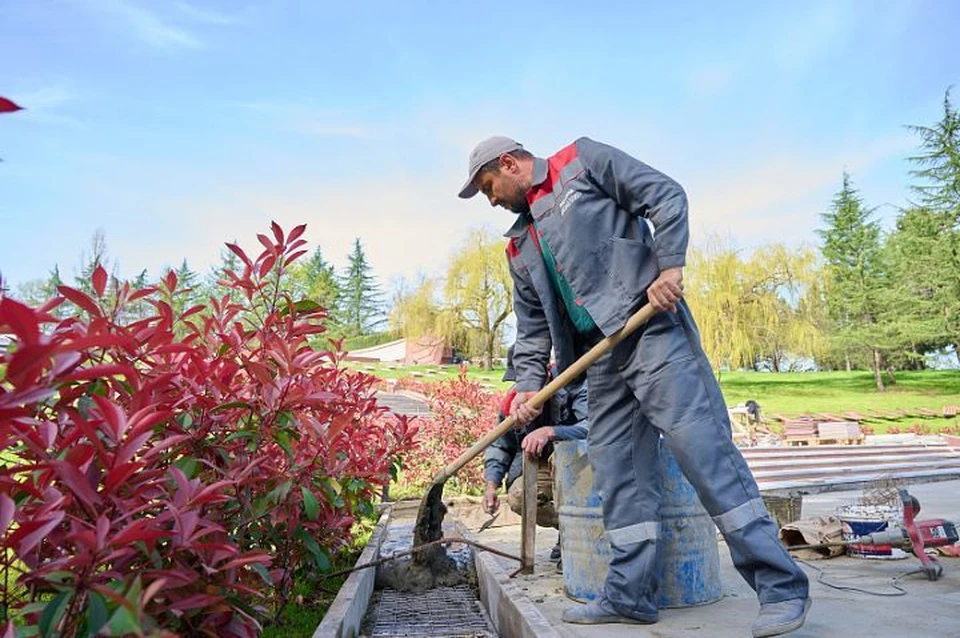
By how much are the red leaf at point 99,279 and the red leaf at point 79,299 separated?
0.25 feet

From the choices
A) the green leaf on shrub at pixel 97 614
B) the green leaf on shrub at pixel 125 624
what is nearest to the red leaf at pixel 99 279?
the green leaf on shrub at pixel 97 614

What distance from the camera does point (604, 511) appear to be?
272cm

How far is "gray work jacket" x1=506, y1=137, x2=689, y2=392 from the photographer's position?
2.54 m

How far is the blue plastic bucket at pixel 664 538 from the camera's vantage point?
2.82 meters

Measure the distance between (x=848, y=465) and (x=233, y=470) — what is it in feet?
34.1

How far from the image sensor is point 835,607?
2639 millimetres

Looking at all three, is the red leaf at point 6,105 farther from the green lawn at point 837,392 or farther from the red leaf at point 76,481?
the green lawn at point 837,392

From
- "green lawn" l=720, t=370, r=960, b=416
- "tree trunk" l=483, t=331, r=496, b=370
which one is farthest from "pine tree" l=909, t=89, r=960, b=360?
"tree trunk" l=483, t=331, r=496, b=370

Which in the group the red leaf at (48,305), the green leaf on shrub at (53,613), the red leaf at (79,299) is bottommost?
the green leaf on shrub at (53,613)

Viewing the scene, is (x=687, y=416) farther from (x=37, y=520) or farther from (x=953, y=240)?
(x=953, y=240)

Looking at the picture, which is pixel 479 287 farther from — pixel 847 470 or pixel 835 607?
pixel 835 607

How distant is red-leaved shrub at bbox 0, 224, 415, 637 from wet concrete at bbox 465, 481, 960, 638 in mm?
999

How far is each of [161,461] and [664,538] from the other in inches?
76.0

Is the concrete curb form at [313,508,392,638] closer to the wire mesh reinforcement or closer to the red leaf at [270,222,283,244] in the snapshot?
the wire mesh reinforcement
